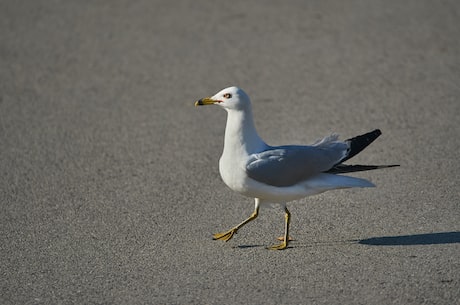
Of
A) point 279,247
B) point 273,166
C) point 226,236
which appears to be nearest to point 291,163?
point 273,166

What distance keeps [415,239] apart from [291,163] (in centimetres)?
103

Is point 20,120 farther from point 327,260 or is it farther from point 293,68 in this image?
point 327,260

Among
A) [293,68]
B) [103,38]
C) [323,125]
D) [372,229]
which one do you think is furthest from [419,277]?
[103,38]

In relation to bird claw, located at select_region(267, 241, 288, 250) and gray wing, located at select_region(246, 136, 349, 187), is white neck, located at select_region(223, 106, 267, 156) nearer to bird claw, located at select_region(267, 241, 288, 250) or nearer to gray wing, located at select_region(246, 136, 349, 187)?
gray wing, located at select_region(246, 136, 349, 187)

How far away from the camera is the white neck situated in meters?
5.20

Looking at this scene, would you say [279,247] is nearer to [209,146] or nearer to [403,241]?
[403,241]

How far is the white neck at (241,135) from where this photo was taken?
5.20 m

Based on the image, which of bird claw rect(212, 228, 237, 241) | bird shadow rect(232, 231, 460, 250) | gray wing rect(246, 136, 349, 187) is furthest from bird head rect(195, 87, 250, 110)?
bird shadow rect(232, 231, 460, 250)

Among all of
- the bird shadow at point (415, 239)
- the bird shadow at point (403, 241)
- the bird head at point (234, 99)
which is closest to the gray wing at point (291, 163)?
the bird head at point (234, 99)

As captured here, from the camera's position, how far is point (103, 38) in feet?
33.9

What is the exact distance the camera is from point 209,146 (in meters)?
7.22

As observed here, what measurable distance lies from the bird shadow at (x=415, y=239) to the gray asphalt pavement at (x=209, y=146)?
2cm

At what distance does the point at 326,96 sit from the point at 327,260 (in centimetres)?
367

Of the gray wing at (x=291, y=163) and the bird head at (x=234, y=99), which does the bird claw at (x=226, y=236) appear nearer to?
the gray wing at (x=291, y=163)
